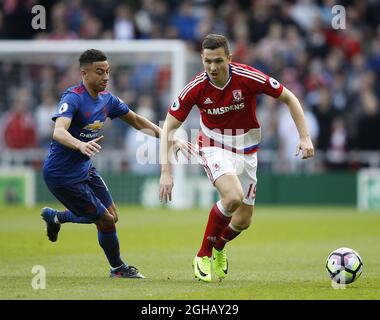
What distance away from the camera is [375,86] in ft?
73.9

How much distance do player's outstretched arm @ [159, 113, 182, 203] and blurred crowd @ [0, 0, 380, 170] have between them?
12395 mm

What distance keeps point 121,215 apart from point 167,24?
6869mm

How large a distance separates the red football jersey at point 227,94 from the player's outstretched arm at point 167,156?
0.09 meters

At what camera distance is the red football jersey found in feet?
31.4

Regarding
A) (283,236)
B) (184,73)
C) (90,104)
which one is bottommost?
(283,236)

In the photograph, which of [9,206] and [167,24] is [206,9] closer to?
[167,24]

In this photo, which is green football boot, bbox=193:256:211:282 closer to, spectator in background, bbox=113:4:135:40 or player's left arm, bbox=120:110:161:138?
player's left arm, bbox=120:110:161:138

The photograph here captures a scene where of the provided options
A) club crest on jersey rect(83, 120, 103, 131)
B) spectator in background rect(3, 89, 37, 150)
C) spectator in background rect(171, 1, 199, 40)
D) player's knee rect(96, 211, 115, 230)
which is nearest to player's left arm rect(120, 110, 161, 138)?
club crest on jersey rect(83, 120, 103, 131)

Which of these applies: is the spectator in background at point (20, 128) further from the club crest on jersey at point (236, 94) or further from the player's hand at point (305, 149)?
the player's hand at point (305, 149)

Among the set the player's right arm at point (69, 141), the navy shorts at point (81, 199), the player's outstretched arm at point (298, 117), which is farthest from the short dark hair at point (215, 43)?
the navy shorts at point (81, 199)

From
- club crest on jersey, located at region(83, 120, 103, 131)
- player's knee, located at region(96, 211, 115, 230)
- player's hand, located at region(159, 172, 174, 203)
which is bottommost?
player's knee, located at region(96, 211, 115, 230)

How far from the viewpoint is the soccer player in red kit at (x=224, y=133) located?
9.40 meters

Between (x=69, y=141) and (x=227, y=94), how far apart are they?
1680 mm
